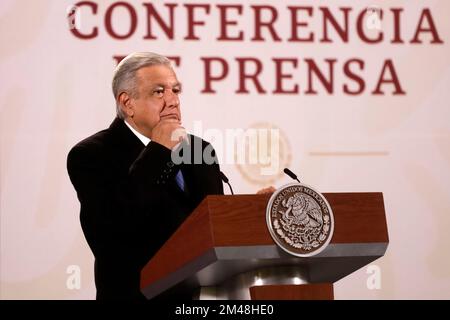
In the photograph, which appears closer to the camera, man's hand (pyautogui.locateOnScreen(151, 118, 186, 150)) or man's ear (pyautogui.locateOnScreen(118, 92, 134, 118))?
man's hand (pyautogui.locateOnScreen(151, 118, 186, 150))

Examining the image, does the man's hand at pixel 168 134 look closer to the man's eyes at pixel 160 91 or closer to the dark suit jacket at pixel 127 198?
the dark suit jacket at pixel 127 198

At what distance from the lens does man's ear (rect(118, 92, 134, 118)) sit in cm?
321

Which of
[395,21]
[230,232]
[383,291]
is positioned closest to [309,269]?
[230,232]

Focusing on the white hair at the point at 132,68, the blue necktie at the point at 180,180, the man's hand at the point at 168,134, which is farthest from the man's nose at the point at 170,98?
the man's hand at the point at 168,134

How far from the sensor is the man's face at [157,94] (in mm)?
3080

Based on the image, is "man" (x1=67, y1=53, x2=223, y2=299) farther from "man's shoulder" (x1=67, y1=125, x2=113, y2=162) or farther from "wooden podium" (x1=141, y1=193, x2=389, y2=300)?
"wooden podium" (x1=141, y1=193, x2=389, y2=300)

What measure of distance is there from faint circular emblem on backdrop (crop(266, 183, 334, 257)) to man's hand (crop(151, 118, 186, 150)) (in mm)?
586

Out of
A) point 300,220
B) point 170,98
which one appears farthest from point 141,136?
point 300,220

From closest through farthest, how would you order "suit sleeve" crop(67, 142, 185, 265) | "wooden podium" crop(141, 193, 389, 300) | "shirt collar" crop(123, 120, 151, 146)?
"wooden podium" crop(141, 193, 389, 300) → "suit sleeve" crop(67, 142, 185, 265) → "shirt collar" crop(123, 120, 151, 146)

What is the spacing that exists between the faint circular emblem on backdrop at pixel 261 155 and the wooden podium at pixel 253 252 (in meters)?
1.76

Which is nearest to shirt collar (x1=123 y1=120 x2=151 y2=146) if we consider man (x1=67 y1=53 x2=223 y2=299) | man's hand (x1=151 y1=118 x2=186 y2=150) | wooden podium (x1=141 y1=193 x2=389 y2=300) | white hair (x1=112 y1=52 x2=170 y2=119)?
man (x1=67 y1=53 x2=223 y2=299)

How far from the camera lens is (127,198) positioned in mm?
2633

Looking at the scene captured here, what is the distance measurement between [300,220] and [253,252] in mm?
157

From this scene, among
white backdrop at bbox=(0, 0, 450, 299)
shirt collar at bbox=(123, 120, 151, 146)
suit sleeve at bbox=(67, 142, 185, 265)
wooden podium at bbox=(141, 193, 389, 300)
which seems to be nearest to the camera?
wooden podium at bbox=(141, 193, 389, 300)
